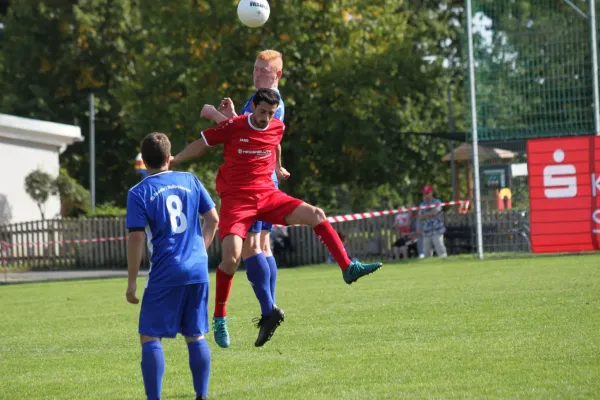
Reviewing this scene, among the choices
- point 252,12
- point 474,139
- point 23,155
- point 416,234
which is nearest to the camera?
point 252,12

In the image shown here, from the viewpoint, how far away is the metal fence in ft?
86.3

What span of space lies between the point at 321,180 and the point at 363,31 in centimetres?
501

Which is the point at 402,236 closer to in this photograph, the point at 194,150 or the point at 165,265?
the point at 194,150

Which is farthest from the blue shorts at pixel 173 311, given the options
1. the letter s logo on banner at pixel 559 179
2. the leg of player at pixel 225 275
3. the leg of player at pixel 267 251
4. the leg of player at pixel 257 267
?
the letter s logo on banner at pixel 559 179

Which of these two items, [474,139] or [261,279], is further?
[474,139]

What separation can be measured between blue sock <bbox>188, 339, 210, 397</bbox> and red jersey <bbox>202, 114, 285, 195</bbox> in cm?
235

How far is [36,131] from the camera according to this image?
35500 millimetres

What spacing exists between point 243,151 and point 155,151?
2226 mm

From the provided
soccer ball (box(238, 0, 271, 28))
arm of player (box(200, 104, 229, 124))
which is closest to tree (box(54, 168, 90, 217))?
soccer ball (box(238, 0, 271, 28))

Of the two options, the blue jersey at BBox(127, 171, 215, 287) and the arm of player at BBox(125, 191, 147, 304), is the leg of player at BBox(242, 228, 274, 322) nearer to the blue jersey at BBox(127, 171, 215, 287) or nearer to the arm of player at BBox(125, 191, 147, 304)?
the blue jersey at BBox(127, 171, 215, 287)

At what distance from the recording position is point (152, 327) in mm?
7164

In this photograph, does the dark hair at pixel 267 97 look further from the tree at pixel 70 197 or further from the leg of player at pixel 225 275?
the tree at pixel 70 197

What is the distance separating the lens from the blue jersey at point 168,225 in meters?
7.18

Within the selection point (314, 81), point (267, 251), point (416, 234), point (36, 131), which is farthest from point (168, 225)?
point (36, 131)
